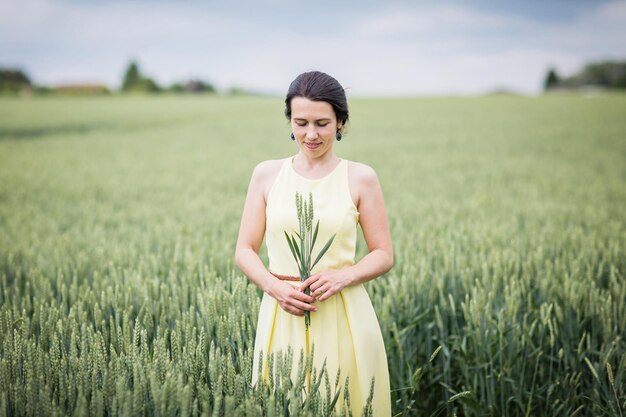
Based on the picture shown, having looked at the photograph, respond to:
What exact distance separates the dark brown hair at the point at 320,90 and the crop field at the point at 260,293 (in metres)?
0.81

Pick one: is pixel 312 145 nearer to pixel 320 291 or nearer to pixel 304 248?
pixel 304 248

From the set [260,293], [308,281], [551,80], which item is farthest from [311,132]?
[551,80]

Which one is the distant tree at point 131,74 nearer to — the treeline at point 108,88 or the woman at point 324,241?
the treeline at point 108,88

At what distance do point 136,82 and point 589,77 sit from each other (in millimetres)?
64960

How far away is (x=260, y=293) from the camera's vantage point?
3.14 m

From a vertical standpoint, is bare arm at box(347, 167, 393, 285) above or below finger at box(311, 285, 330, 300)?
above

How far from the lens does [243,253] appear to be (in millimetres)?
1944

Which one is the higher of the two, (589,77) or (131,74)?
(589,77)

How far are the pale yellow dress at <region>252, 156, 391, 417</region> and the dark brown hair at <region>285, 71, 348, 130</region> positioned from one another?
21 centimetres

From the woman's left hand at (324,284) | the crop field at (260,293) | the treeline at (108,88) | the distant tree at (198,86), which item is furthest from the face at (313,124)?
the distant tree at (198,86)

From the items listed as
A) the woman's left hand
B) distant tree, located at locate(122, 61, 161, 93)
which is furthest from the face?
distant tree, located at locate(122, 61, 161, 93)

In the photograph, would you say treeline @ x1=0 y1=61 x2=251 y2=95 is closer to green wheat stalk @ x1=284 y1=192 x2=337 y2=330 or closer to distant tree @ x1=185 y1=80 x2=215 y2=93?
distant tree @ x1=185 y1=80 x2=215 y2=93

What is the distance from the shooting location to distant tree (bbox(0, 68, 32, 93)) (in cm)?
5084

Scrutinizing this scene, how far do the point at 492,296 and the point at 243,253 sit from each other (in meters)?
1.53
